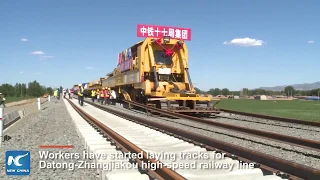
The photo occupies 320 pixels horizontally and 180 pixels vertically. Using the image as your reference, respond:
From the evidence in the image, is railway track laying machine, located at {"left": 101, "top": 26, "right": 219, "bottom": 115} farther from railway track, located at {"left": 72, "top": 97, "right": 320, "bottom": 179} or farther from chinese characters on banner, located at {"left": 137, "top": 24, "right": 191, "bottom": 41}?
railway track, located at {"left": 72, "top": 97, "right": 320, "bottom": 179}

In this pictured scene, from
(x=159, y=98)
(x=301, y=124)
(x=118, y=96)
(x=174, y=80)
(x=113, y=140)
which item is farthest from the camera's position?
(x=118, y=96)

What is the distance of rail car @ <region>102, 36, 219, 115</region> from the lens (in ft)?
57.3

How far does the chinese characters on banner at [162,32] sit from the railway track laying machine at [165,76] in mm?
813

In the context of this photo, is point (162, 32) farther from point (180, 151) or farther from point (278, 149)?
point (180, 151)

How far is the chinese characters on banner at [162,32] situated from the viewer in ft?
67.7

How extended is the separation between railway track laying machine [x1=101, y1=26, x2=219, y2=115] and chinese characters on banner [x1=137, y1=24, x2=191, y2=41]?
0.81m

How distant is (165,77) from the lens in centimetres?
1975

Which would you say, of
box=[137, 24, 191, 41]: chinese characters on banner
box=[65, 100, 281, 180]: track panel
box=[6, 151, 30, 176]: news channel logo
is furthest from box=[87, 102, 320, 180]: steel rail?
box=[137, 24, 191, 41]: chinese characters on banner

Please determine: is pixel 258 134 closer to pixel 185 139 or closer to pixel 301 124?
pixel 185 139

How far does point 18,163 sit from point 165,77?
14.7 metres

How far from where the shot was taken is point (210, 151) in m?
7.01

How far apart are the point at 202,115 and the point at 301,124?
6.05 m

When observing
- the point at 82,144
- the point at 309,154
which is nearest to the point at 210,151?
the point at 309,154

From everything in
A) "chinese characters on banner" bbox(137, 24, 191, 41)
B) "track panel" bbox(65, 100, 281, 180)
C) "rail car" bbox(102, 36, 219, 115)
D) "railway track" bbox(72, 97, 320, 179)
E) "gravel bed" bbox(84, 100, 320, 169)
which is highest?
"chinese characters on banner" bbox(137, 24, 191, 41)
